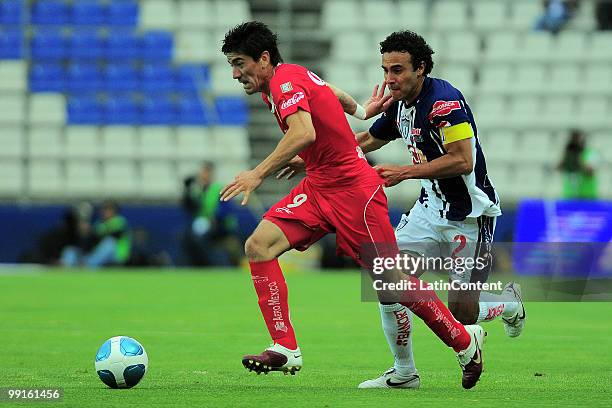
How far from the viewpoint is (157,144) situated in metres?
24.4

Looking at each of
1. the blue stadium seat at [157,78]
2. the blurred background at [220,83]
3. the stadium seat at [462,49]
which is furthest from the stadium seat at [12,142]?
the stadium seat at [462,49]

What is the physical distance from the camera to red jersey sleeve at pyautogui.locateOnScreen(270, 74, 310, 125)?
7051 mm

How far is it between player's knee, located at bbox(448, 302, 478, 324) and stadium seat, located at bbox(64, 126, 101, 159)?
17.5 metres

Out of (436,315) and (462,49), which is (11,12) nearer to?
(462,49)

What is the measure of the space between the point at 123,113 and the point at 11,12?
10.8ft

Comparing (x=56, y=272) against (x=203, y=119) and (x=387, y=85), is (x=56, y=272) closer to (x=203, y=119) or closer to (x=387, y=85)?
(x=203, y=119)

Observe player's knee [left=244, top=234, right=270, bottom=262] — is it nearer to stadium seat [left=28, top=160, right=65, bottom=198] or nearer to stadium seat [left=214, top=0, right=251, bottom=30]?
stadium seat [left=28, top=160, right=65, bottom=198]

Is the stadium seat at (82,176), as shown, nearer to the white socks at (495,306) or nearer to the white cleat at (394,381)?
the white socks at (495,306)

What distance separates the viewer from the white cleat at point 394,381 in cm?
736

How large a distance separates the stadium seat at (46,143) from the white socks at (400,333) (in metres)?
18.0

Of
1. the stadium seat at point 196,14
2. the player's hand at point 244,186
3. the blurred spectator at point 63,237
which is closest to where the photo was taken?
the player's hand at point 244,186

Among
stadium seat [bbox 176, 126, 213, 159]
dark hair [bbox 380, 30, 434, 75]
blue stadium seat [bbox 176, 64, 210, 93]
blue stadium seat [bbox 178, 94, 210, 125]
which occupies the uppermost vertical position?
dark hair [bbox 380, 30, 434, 75]

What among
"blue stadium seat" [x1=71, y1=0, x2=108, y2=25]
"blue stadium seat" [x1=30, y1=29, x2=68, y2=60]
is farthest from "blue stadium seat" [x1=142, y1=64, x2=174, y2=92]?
"blue stadium seat" [x1=30, y1=29, x2=68, y2=60]

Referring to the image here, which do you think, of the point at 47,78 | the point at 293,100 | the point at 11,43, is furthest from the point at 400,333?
the point at 11,43
